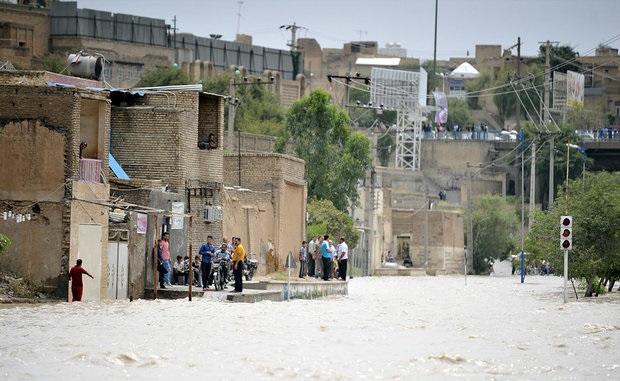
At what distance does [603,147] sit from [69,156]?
292ft

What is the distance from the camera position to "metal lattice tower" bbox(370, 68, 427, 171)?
362ft

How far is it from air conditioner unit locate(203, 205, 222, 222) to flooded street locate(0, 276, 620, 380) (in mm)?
4138

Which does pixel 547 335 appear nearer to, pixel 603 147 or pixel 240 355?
pixel 240 355

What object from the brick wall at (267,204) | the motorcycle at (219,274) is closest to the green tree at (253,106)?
the brick wall at (267,204)

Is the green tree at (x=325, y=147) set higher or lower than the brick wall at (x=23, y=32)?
lower

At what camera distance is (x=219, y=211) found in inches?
1604

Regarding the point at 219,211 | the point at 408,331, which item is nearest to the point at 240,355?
the point at 408,331

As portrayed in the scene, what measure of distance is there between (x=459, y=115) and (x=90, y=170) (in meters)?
110

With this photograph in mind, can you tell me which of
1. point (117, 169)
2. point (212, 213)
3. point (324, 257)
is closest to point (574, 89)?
point (324, 257)

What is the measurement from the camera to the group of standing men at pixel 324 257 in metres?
44.8

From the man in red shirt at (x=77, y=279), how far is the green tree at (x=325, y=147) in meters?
34.5

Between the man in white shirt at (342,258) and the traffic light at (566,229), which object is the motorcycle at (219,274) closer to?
the traffic light at (566,229)

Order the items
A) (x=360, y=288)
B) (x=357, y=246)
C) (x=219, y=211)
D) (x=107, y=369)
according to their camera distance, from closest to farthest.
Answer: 1. (x=107, y=369)
2. (x=219, y=211)
3. (x=360, y=288)
4. (x=357, y=246)

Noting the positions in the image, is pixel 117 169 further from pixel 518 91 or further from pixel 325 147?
pixel 518 91
